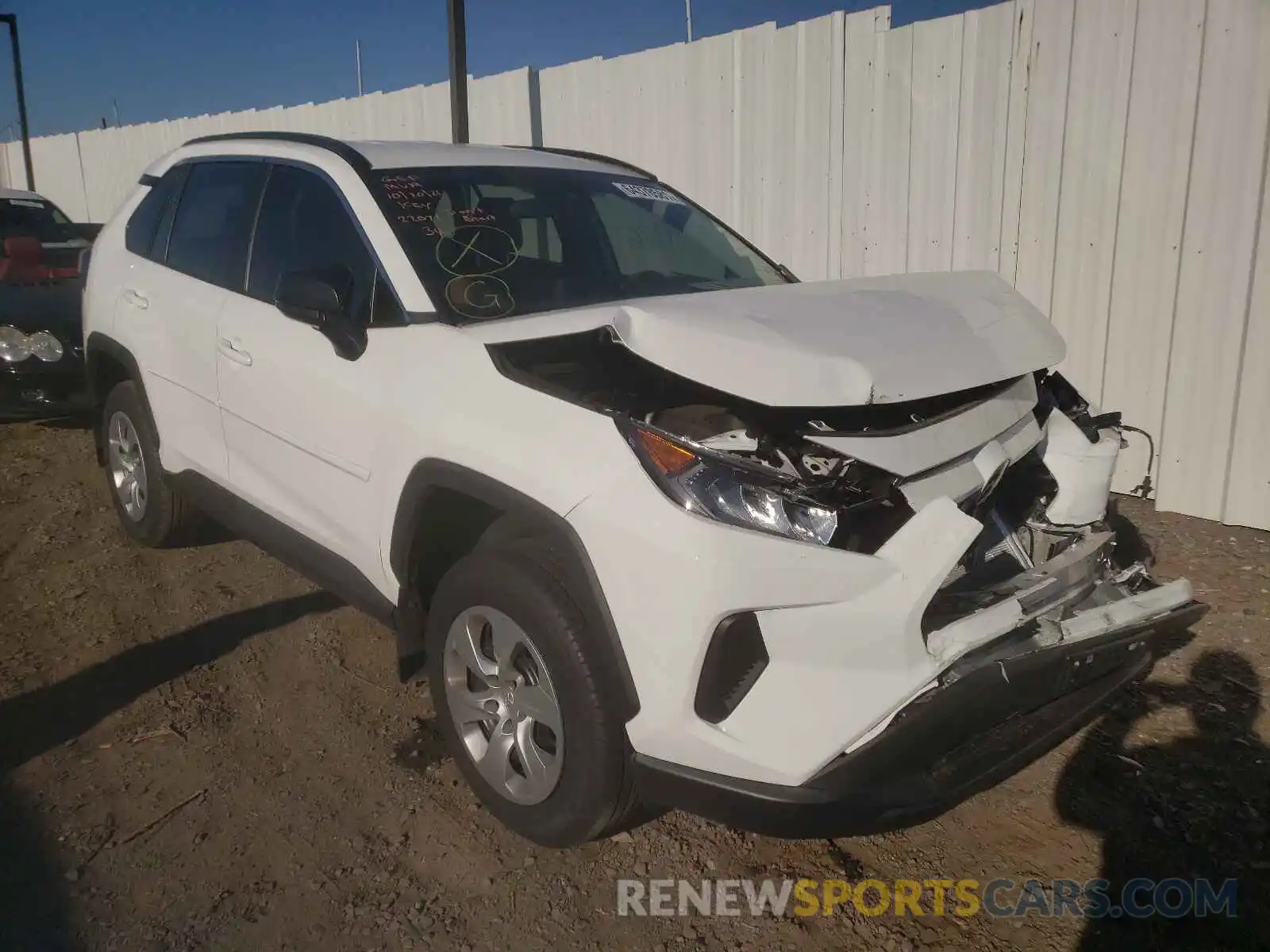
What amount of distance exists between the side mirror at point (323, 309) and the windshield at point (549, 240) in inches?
10.8

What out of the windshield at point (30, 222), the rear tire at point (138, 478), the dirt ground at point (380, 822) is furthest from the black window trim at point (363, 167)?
the windshield at point (30, 222)

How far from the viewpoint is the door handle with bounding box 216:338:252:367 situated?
11.9 feet

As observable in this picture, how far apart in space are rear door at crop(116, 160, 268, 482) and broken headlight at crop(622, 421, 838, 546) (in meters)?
2.33

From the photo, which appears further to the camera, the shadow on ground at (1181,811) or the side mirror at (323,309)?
the side mirror at (323,309)

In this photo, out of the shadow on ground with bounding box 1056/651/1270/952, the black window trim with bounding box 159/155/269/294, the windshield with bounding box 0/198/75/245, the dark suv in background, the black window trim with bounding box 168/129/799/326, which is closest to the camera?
the shadow on ground with bounding box 1056/651/1270/952

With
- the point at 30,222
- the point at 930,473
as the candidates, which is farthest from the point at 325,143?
the point at 30,222

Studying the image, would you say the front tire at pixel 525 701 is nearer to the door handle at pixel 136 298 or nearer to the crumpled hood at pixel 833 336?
the crumpled hood at pixel 833 336

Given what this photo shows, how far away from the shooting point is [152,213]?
472cm

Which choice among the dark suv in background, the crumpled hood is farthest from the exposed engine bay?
the dark suv in background

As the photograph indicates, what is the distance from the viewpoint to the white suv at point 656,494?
2.19m

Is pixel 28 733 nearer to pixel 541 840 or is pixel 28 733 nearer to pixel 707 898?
pixel 541 840

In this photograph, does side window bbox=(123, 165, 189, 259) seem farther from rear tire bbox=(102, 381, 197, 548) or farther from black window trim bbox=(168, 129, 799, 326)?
rear tire bbox=(102, 381, 197, 548)

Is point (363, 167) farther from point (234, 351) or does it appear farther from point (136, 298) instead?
point (136, 298)

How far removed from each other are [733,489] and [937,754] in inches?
30.3
